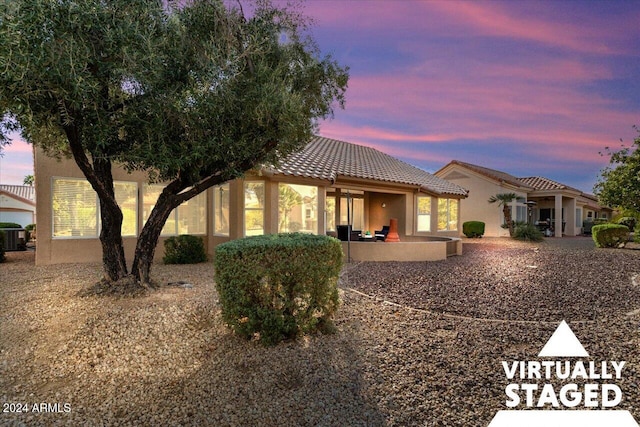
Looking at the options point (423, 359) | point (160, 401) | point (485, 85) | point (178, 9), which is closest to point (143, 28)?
point (178, 9)

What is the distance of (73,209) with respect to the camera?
463 inches

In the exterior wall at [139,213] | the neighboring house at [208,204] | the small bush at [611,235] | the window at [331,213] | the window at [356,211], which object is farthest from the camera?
the window at [356,211]

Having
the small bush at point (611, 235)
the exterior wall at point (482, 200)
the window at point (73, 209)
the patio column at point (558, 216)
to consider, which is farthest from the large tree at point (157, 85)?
the patio column at point (558, 216)

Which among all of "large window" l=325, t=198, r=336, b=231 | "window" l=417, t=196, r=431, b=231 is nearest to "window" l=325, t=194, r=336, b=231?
"large window" l=325, t=198, r=336, b=231

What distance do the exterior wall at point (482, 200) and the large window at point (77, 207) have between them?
2284cm

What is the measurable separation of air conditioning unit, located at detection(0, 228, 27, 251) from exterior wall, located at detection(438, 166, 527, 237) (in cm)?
2701

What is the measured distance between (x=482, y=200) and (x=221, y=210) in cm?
2083

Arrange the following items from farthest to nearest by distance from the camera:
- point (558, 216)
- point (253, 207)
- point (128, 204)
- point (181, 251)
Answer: point (558, 216), point (128, 204), point (253, 207), point (181, 251)

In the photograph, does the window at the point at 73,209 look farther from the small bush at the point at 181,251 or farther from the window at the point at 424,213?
the window at the point at 424,213

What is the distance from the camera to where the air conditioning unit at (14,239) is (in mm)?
15859

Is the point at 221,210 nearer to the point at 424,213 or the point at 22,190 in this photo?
the point at 424,213

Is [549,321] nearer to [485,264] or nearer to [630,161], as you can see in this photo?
[485,264]

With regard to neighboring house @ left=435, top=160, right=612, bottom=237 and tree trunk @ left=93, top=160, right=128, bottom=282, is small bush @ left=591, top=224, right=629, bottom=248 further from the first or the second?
tree trunk @ left=93, top=160, right=128, bottom=282

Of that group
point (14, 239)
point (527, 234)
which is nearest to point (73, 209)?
point (14, 239)
